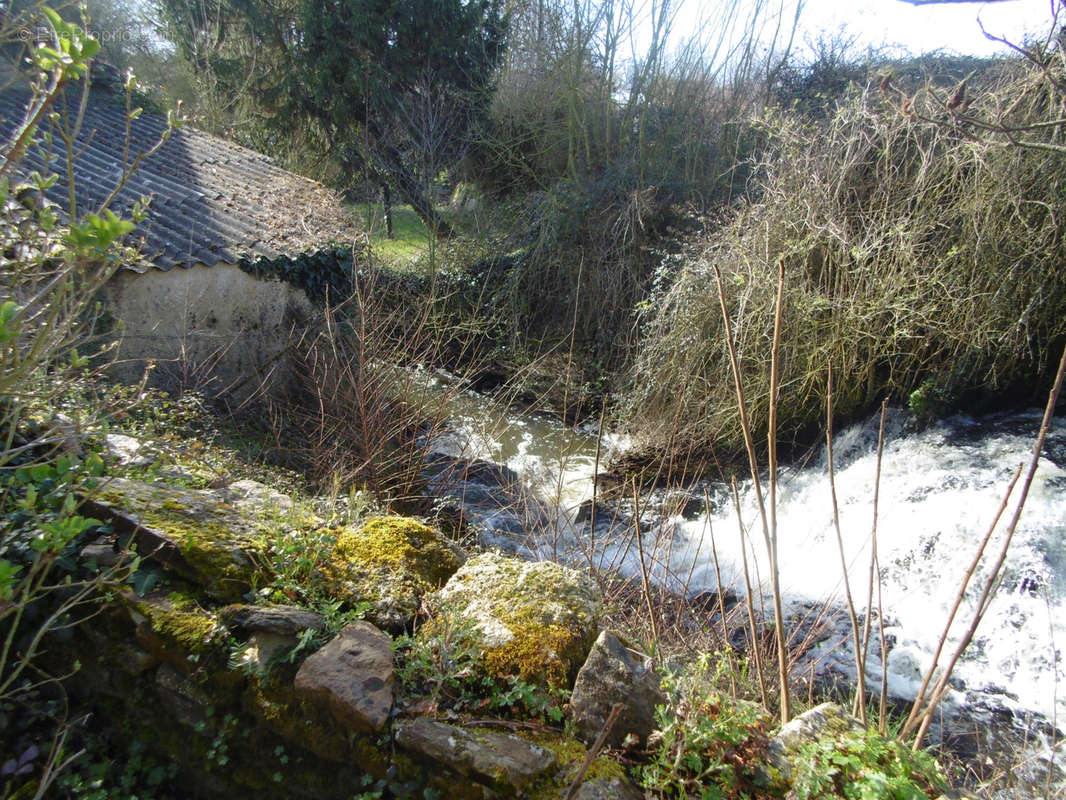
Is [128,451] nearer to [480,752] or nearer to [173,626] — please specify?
[173,626]

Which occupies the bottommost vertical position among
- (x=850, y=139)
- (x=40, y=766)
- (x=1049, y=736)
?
(x=1049, y=736)

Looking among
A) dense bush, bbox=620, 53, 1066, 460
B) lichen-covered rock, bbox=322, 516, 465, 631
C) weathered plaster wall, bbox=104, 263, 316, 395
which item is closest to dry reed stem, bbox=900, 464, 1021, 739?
lichen-covered rock, bbox=322, 516, 465, 631

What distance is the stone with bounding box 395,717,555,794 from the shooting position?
186 cm

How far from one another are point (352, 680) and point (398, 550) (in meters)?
0.68

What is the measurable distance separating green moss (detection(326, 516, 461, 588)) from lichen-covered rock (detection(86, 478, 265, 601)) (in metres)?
0.31

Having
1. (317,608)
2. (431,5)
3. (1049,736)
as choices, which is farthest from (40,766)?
(431,5)

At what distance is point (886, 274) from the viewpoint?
24.8 feet

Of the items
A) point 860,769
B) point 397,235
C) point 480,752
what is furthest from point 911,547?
point 397,235

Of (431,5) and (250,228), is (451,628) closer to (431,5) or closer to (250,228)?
(250,228)

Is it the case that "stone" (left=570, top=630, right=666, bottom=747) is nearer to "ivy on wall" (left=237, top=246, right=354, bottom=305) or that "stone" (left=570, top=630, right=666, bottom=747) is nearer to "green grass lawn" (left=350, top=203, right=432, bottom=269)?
"ivy on wall" (left=237, top=246, right=354, bottom=305)

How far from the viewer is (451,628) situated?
7.43 ft

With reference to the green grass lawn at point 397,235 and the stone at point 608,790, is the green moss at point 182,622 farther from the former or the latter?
the green grass lawn at point 397,235

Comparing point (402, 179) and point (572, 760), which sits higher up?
point (402, 179)

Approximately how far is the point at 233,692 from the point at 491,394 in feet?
31.8
